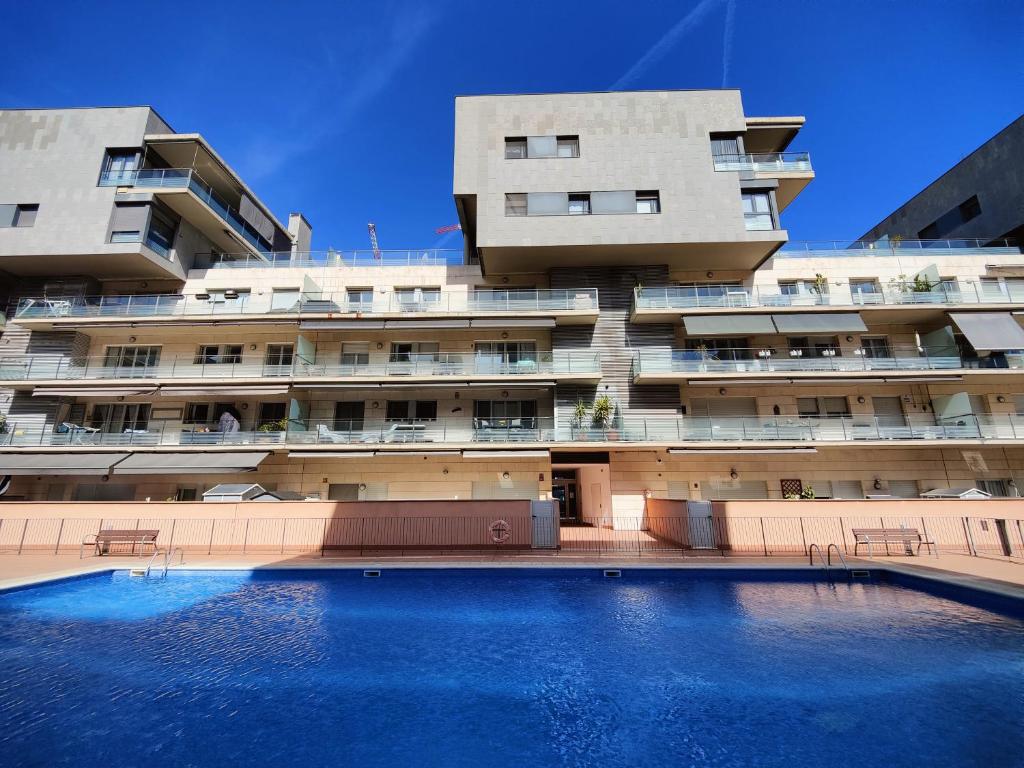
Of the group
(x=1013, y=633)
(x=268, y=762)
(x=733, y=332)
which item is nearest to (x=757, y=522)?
(x=1013, y=633)

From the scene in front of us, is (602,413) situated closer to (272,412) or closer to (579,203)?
(579,203)

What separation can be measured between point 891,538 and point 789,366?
8.89 meters

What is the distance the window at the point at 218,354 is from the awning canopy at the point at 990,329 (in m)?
33.1

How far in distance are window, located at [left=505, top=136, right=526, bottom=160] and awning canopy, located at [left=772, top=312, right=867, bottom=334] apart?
1393 cm

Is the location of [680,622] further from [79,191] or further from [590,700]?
[79,191]

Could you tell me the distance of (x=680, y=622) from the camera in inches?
357

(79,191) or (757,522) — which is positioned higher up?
(79,191)

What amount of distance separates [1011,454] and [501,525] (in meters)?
22.9

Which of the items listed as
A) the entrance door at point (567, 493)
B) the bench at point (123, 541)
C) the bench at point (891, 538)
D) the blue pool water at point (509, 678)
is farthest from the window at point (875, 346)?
the bench at point (123, 541)

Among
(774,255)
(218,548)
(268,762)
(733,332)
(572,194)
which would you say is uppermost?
(572,194)

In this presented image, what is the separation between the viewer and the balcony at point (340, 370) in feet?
69.4

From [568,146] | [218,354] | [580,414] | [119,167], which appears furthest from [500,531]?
[119,167]

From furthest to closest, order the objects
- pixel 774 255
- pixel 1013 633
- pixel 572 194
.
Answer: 1. pixel 774 255
2. pixel 572 194
3. pixel 1013 633

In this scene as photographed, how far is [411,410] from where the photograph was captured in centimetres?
2272
